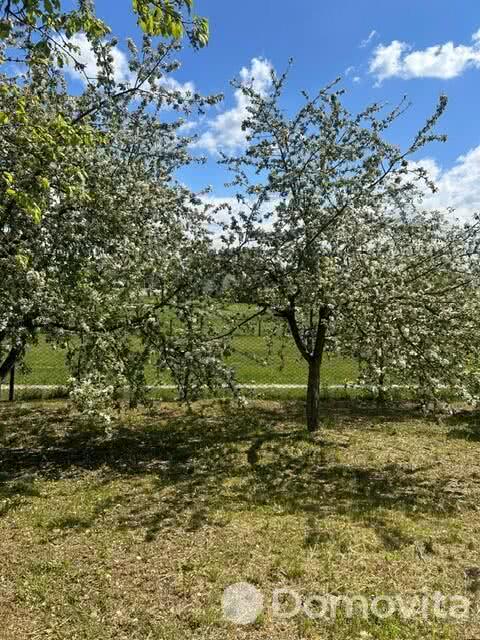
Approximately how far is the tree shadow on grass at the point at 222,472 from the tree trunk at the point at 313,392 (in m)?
0.28

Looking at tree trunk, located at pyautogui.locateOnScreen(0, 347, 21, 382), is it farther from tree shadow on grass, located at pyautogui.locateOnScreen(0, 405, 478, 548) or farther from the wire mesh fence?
the wire mesh fence

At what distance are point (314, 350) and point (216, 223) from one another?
9.14 ft

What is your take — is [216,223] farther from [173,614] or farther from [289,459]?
[173,614]

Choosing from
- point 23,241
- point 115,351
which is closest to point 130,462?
point 115,351

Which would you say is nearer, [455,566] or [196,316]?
[455,566]

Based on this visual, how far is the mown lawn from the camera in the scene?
4.03 meters

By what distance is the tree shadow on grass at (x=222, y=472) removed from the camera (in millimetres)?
6211

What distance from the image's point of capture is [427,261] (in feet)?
27.2

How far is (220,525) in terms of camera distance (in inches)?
223
